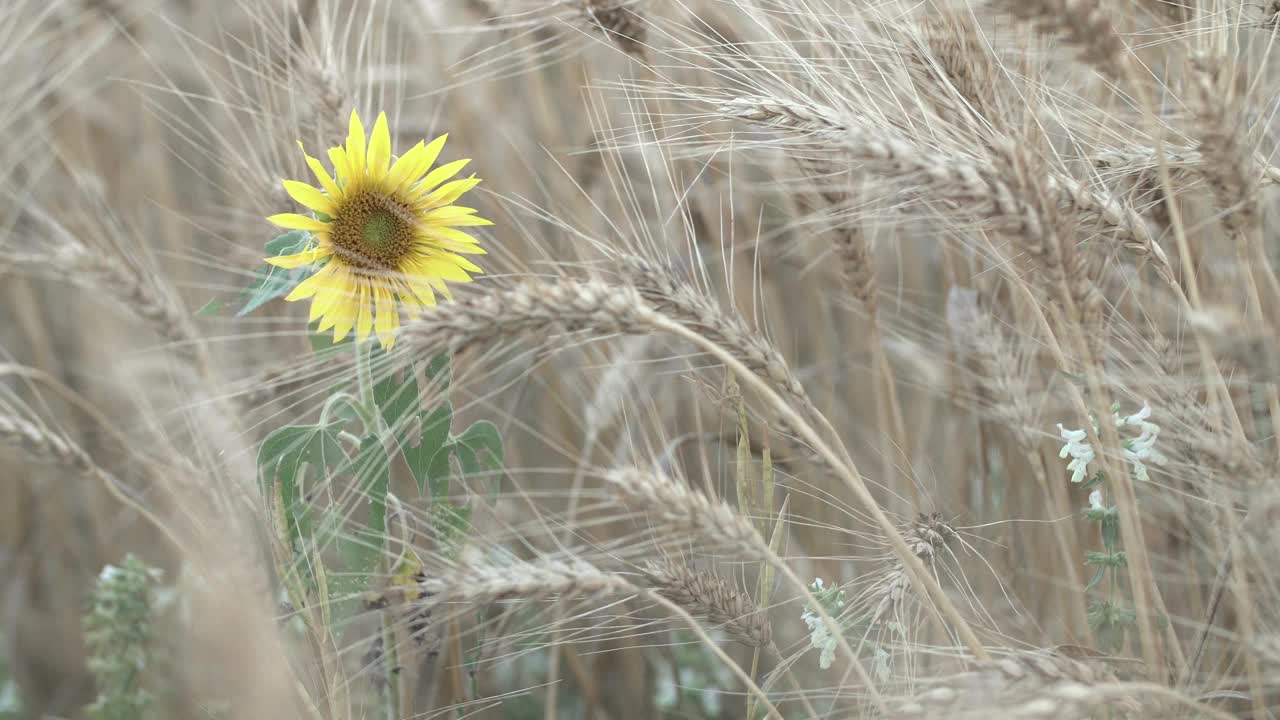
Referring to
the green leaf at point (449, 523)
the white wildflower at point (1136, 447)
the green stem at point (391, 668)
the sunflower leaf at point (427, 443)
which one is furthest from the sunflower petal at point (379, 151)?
the white wildflower at point (1136, 447)

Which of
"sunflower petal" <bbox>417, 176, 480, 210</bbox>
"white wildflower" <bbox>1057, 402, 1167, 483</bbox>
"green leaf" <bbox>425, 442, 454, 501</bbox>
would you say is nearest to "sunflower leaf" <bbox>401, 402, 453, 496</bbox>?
"green leaf" <bbox>425, 442, 454, 501</bbox>

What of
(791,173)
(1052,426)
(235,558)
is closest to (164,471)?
(235,558)

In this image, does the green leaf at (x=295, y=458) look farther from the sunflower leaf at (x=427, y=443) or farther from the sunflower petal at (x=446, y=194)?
the sunflower petal at (x=446, y=194)

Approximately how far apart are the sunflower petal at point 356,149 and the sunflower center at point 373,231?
3 cm

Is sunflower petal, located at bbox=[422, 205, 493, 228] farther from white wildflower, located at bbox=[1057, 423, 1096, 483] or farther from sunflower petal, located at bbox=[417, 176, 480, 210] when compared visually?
white wildflower, located at bbox=[1057, 423, 1096, 483]

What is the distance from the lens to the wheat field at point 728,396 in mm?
909

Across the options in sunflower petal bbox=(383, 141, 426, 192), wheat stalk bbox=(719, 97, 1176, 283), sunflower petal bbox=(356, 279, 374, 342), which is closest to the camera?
wheat stalk bbox=(719, 97, 1176, 283)

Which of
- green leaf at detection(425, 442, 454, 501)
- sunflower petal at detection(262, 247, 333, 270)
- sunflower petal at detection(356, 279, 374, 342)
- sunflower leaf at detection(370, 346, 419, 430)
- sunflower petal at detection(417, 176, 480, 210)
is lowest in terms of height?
green leaf at detection(425, 442, 454, 501)

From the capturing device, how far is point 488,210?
2.07 meters

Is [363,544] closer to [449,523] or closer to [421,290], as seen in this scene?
[449,523]

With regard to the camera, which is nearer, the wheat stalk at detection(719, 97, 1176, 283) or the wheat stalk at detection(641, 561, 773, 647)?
the wheat stalk at detection(719, 97, 1176, 283)

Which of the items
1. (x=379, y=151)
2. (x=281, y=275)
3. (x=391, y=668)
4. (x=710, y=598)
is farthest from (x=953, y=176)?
(x=391, y=668)

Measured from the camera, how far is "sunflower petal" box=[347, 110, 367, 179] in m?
1.05

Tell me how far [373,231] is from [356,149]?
9 centimetres
